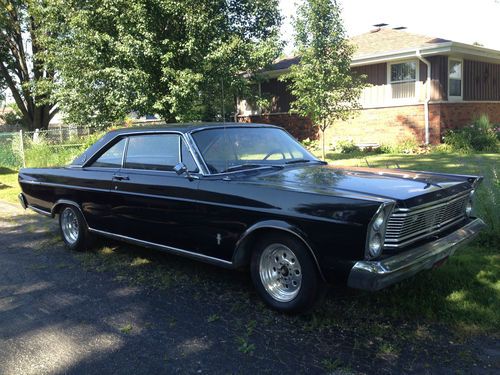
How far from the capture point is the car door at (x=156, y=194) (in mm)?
4578

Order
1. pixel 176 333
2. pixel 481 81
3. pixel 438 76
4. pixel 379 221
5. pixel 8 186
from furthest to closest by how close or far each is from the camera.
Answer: pixel 481 81
pixel 438 76
pixel 8 186
pixel 176 333
pixel 379 221

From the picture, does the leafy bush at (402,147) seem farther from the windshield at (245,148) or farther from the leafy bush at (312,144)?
the windshield at (245,148)

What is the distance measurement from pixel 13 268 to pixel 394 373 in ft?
14.2

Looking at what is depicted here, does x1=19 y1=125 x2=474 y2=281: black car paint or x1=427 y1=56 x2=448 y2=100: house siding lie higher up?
x1=427 y1=56 x2=448 y2=100: house siding

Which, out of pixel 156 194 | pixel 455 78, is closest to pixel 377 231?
pixel 156 194

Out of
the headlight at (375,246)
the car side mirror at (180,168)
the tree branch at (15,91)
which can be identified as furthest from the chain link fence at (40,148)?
the headlight at (375,246)

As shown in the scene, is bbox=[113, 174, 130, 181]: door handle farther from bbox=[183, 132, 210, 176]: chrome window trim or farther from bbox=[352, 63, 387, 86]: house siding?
bbox=[352, 63, 387, 86]: house siding

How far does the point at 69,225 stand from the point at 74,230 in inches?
5.2

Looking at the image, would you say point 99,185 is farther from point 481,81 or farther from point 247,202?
point 481,81

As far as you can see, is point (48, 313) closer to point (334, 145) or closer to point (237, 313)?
point (237, 313)

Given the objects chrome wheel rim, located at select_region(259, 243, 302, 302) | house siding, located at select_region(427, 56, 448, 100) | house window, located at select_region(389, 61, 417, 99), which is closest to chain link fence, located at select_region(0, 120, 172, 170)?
house window, located at select_region(389, 61, 417, 99)

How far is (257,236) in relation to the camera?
13.5 feet

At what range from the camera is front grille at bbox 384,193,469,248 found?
356 centimetres

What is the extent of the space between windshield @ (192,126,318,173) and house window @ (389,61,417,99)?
41.6 ft
